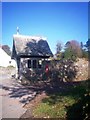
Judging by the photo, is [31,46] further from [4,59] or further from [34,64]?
[4,59]

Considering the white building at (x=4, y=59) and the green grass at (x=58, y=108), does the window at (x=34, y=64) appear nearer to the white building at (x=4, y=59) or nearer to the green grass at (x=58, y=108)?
the green grass at (x=58, y=108)

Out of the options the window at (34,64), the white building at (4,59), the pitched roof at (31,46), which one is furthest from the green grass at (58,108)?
the white building at (4,59)

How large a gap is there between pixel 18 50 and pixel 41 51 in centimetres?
298

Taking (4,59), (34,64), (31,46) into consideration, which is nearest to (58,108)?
(34,64)

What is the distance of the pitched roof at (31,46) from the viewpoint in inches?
1139

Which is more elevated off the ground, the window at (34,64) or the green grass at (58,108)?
the window at (34,64)

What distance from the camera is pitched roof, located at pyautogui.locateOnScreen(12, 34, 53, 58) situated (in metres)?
28.9

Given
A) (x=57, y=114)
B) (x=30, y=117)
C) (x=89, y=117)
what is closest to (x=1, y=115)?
(x=30, y=117)

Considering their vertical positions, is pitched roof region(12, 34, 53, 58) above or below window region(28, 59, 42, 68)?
above

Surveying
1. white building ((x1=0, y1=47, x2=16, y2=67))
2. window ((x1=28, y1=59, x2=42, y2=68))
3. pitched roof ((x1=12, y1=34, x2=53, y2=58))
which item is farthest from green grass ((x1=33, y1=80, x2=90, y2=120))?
white building ((x1=0, y1=47, x2=16, y2=67))

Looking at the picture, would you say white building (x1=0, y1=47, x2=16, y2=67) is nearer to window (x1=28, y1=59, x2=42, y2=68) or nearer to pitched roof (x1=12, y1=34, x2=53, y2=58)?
pitched roof (x1=12, y1=34, x2=53, y2=58)

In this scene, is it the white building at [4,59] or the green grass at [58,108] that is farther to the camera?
the white building at [4,59]

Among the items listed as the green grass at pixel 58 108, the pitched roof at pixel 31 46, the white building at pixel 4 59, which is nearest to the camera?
the green grass at pixel 58 108

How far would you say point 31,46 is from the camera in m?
30.4
